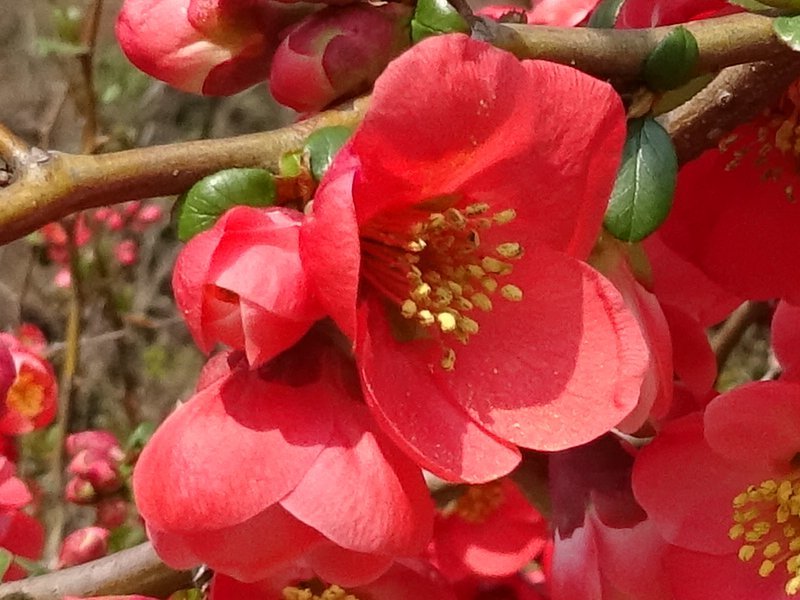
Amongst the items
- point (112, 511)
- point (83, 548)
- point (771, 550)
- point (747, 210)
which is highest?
point (747, 210)

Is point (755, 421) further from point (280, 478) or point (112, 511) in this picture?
point (112, 511)

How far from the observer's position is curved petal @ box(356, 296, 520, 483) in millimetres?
459

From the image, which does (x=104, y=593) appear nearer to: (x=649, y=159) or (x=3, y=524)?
(x=3, y=524)

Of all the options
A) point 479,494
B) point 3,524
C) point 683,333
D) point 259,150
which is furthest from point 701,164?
point 3,524

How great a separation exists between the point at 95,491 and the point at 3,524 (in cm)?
36

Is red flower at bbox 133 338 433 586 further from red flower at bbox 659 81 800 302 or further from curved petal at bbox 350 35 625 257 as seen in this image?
red flower at bbox 659 81 800 302

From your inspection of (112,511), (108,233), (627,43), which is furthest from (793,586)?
(108,233)

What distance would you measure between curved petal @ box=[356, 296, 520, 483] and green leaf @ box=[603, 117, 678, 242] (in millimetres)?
114

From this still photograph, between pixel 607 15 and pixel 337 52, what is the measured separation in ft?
0.57

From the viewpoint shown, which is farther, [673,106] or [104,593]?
[104,593]

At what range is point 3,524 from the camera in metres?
0.92

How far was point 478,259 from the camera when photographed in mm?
546

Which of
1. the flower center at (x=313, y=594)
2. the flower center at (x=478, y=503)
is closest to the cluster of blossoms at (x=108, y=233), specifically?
the flower center at (x=478, y=503)

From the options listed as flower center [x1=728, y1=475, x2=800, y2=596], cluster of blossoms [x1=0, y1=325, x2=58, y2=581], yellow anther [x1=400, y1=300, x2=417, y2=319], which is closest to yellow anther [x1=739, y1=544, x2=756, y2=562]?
flower center [x1=728, y1=475, x2=800, y2=596]
